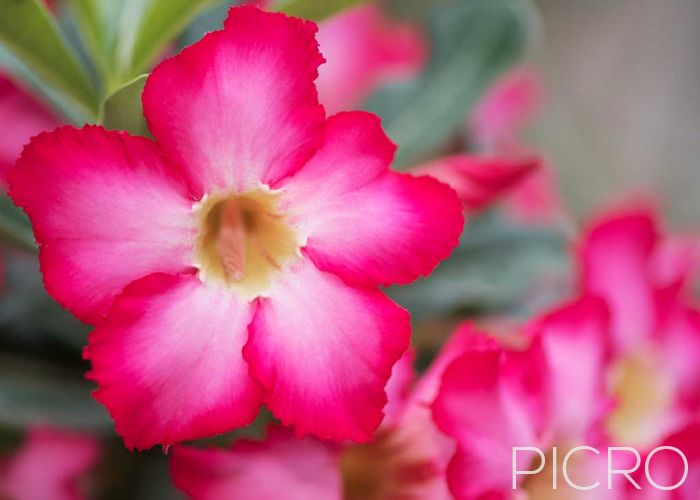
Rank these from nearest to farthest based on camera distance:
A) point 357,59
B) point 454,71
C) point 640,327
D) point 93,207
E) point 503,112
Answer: point 93,207, point 640,327, point 454,71, point 357,59, point 503,112

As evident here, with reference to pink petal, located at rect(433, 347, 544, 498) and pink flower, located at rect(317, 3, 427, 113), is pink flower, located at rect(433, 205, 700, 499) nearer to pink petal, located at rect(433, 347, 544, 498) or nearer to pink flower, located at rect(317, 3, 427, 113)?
pink petal, located at rect(433, 347, 544, 498)

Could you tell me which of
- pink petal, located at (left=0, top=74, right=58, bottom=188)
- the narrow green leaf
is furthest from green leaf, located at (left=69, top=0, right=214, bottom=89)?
pink petal, located at (left=0, top=74, right=58, bottom=188)

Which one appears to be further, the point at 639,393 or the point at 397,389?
the point at 639,393

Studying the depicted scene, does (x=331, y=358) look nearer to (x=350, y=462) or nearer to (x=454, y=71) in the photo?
(x=350, y=462)

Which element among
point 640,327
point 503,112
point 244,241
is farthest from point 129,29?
point 503,112

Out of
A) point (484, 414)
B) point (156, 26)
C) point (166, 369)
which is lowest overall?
point (484, 414)

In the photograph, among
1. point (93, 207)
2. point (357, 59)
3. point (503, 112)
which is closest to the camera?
point (93, 207)

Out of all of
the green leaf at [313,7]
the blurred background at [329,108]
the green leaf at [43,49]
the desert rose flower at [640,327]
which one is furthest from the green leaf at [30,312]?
the desert rose flower at [640,327]

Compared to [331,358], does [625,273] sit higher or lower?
lower
